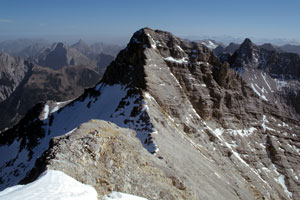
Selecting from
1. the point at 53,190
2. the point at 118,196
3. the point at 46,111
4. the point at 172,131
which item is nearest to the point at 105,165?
the point at 118,196

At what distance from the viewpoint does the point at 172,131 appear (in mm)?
56281

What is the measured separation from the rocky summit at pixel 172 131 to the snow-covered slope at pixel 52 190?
3.07 metres

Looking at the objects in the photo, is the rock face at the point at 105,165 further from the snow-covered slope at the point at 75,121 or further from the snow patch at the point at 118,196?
the snow-covered slope at the point at 75,121

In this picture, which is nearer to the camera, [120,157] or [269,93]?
[120,157]

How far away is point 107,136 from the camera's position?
21.2 m

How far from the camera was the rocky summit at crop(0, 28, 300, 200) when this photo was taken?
68.2ft

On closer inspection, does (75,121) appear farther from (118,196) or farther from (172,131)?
(118,196)

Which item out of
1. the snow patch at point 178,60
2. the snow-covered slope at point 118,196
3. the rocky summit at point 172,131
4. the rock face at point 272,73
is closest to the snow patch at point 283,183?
the rocky summit at point 172,131

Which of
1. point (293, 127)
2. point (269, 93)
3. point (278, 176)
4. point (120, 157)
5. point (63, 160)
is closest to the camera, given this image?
point (63, 160)

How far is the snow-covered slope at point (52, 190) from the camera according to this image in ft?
38.9

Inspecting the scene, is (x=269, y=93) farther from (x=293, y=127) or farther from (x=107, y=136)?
(x=107, y=136)

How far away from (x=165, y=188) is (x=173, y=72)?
64262mm

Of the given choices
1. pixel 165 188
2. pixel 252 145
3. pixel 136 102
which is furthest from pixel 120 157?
pixel 252 145

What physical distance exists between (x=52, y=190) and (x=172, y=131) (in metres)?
45.4
